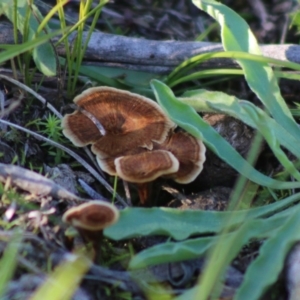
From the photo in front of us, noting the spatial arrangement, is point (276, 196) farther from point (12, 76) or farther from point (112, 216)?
point (12, 76)

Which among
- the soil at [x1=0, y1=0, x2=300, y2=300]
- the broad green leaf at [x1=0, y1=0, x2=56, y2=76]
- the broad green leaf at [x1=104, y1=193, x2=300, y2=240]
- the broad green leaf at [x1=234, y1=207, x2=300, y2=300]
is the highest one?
the broad green leaf at [x1=0, y1=0, x2=56, y2=76]

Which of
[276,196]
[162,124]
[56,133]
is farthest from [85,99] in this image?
[276,196]

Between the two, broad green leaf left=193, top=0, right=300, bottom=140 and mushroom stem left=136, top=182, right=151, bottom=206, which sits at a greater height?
broad green leaf left=193, top=0, right=300, bottom=140

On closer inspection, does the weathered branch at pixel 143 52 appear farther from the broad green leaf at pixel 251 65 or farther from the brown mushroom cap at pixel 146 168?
the brown mushroom cap at pixel 146 168

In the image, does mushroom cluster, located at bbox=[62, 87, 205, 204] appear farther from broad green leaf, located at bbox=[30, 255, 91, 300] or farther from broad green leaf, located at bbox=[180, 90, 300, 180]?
broad green leaf, located at bbox=[30, 255, 91, 300]

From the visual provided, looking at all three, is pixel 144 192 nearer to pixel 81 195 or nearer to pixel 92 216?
pixel 81 195

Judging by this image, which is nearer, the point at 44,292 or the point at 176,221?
the point at 44,292

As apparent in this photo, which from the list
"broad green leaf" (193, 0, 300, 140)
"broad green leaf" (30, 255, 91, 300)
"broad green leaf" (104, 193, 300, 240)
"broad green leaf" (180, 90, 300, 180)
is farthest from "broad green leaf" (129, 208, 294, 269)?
"broad green leaf" (193, 0, 300, 140)
